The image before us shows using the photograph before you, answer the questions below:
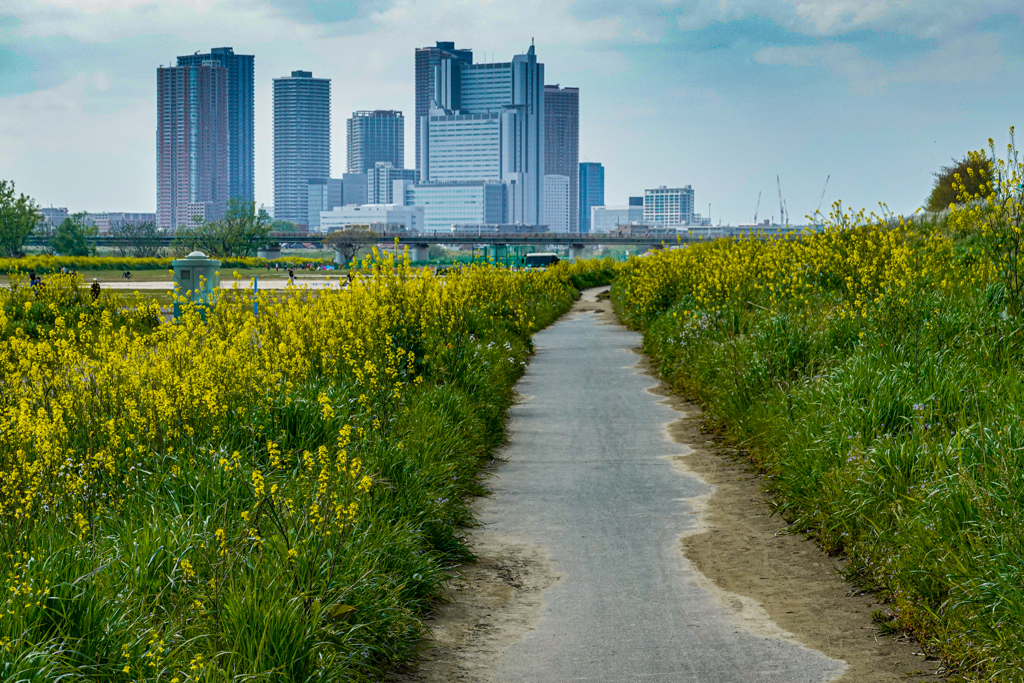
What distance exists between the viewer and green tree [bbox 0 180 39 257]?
327ft

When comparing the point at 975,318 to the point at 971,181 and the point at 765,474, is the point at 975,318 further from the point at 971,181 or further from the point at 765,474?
the point at 971,181

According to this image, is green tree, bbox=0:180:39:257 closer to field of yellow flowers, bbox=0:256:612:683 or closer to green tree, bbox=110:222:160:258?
green tree, bbox=110:222:160:258

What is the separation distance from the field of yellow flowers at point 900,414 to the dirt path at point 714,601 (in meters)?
0.20

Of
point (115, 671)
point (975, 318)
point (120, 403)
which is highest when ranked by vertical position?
point (975, 318)

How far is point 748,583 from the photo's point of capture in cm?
612

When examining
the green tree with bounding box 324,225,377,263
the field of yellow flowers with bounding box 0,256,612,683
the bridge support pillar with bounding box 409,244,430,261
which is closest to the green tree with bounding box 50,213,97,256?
the green tree with bounding box 324,225,377,263

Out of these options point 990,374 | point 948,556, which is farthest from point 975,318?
point 948,556

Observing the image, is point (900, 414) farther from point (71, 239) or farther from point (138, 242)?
point (138, 242)

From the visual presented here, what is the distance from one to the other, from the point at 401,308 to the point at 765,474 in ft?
14.6

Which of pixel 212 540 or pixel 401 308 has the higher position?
pixel 401 308

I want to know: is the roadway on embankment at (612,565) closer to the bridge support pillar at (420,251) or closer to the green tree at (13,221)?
the green tree at (13,221)

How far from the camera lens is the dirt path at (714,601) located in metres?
4.80

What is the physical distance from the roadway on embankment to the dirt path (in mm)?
17

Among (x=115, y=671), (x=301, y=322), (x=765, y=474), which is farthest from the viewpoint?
(x=301, y=322)
